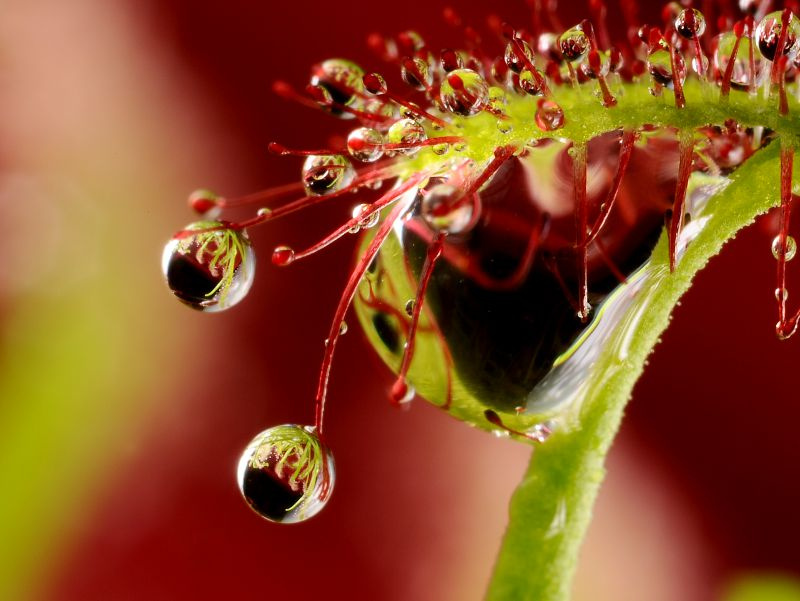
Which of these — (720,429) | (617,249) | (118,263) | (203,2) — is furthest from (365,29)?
(617,249)

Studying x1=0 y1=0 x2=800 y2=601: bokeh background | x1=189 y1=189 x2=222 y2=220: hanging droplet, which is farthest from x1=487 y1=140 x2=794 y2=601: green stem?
x1=0 y1=0 x2=800 y2=601: bokeh background

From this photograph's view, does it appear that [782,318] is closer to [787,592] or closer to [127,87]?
[787,592]

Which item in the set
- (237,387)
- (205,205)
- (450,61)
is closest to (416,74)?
(450,61)

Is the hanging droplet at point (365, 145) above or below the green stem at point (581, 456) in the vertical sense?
above

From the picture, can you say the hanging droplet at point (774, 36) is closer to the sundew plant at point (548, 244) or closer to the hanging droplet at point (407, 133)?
the sundew plant at point (548, 244)

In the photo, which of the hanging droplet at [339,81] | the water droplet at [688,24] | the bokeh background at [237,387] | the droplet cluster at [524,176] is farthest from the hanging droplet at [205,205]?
the bokeh background at [237,387]

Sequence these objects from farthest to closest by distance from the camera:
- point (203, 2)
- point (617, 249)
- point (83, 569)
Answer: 1. point (203, 2)
2. point (83, 569)
3. point (617, 249)
